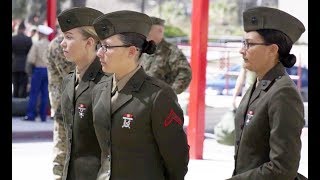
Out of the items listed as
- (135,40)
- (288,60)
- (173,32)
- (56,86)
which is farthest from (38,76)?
(288,60)

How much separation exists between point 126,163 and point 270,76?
774mm

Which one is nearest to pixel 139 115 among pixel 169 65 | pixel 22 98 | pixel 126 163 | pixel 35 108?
pixel 126 163

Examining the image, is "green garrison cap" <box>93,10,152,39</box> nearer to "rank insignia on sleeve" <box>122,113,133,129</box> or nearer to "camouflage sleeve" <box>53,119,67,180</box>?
"rank insignia on sleeve" <box>122,113,133,129</box>

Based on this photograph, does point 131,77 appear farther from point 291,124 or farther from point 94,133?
point 291,124

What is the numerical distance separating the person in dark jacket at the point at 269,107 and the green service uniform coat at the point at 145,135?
287mm

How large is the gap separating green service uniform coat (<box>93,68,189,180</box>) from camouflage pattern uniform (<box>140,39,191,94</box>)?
3672 mm

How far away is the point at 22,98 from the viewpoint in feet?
49.8

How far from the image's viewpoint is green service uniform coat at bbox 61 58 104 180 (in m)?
4.35

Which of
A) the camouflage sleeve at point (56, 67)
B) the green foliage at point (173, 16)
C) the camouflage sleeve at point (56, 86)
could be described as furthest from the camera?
the green foliage at point (173, 16)

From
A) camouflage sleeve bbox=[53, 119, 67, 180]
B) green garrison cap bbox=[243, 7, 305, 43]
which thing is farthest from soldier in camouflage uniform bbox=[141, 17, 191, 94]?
green garrison cap bbox=[243, 7, 305, 43]

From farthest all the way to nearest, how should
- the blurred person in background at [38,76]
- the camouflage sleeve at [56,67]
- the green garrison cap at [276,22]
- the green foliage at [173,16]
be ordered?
the green foliage at [173,16] → the blurred person in background at [38,76] → the camouflage sleeve at [56,67] → the green garrison cap at [276,22]

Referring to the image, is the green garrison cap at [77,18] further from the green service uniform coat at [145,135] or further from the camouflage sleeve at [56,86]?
the camouflage sleeve at [56,86]

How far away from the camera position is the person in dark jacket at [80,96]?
438 cm

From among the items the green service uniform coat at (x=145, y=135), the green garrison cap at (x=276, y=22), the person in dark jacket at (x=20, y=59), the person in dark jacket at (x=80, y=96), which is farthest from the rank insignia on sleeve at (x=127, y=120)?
the person in dark jacket at (x=20, y=59)
